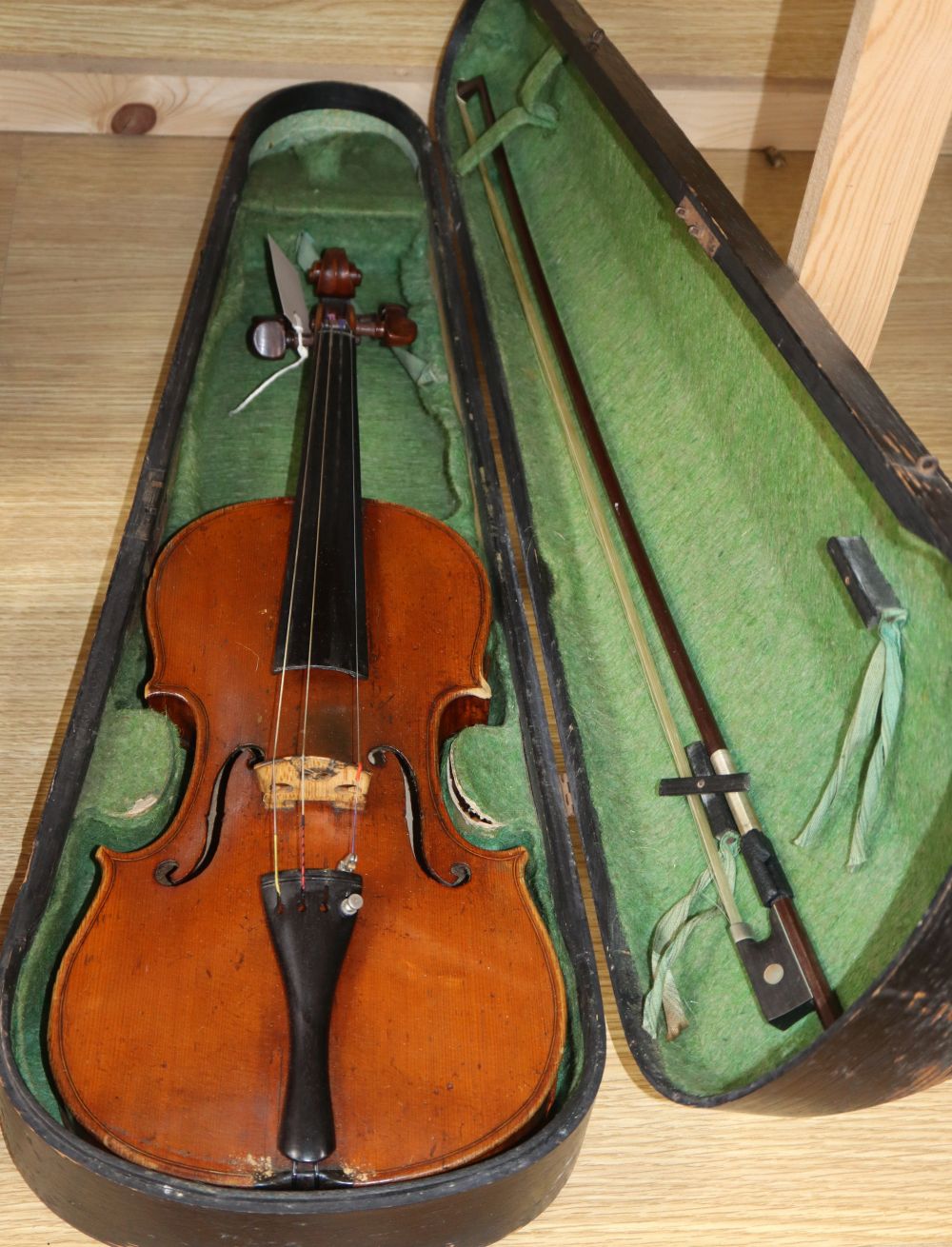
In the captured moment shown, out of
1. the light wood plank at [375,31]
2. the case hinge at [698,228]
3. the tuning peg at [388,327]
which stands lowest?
the tuning peg at [388,327]

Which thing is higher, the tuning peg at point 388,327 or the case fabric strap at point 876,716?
the tuning peg at point 388,327

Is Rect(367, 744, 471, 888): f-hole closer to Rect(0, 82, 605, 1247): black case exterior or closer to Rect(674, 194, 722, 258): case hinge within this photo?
Rect(0, 82, 605, 1247): black case exterior

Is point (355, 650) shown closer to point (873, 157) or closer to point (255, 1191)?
point (255, 1191)

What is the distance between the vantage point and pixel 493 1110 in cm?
113

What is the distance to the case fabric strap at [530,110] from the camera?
7.50ft

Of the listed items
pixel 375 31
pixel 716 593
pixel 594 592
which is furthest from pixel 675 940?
pixel 375 31

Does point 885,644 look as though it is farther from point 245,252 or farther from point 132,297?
point 132,297

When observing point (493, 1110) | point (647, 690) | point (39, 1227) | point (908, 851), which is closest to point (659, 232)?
point (647, 690)

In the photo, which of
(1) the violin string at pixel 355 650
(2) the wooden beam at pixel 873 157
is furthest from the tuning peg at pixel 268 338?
(2) the wooden beam at pixel 873 157

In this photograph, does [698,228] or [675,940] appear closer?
[675,940]

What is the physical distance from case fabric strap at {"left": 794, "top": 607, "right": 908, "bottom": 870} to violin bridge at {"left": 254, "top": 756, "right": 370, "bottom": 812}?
53 cm

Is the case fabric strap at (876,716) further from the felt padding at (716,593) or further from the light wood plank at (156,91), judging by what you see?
the light wood plank at (156,91)

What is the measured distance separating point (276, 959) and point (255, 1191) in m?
0.22

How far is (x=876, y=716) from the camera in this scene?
1189 millimetres
